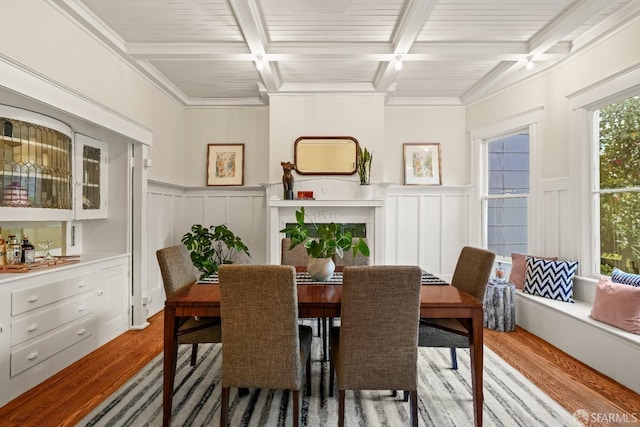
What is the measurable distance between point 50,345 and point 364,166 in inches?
136

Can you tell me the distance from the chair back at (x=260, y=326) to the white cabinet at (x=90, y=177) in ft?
7.57

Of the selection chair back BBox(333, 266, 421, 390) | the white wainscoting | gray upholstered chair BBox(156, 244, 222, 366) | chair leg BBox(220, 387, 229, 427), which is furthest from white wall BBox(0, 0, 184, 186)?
chair back BBox(333, 266, 421, 390)

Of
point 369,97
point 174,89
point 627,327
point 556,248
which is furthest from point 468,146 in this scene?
point 174,89

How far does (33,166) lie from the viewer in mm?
2609

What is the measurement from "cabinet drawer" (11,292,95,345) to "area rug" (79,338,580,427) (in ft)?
2.28

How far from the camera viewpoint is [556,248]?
355cm

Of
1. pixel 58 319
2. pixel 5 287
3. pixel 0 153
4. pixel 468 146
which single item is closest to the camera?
pixel 5 287

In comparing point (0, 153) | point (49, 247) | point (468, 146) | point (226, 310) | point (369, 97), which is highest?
point (369, 97)

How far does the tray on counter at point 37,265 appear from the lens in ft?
7.64

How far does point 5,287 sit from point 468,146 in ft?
16.4

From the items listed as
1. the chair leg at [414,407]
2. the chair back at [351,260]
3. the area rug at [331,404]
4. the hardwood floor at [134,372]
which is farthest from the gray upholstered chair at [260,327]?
the chair back at [351,260]

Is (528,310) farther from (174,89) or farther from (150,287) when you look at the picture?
(174,89)

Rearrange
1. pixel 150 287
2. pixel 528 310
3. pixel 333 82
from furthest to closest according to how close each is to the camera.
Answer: pixel 333 82 < pixel 150 287 < pixel 528 310

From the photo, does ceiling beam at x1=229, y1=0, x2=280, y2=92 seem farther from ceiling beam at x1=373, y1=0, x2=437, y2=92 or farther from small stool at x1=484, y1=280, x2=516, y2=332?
small stool at x1=484, y1=280, x2=516, y2=332
